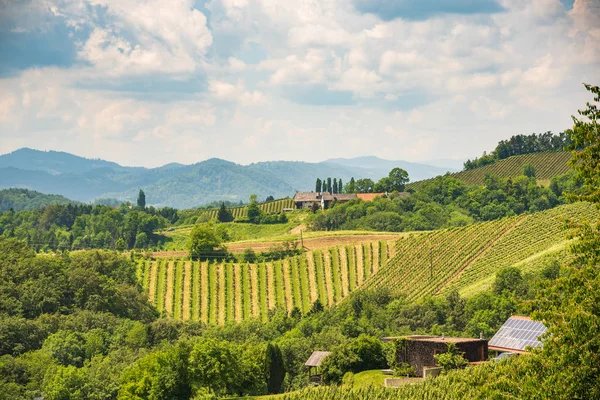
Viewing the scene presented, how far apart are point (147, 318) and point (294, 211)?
242ft

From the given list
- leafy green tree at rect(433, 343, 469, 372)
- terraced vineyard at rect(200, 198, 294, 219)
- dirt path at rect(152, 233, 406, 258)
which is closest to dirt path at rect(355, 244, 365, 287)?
dirt path at rect(152, 233, 406, 258)

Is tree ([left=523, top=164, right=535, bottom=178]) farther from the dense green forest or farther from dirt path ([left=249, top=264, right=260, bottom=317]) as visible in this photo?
the dense green forest

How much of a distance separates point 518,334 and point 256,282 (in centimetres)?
6186

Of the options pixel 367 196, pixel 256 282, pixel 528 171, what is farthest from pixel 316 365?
Answer: pixel 528 171

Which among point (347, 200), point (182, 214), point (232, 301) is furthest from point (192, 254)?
point (182, 214)

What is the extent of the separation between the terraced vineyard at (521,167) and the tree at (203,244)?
69.2 meters

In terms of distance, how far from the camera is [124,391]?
5403 centimetres

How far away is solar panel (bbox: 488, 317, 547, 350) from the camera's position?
145 ft

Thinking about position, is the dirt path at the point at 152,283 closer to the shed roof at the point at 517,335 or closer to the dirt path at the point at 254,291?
the dirt path at the point at 254,291

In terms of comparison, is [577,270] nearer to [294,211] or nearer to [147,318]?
[147,318]

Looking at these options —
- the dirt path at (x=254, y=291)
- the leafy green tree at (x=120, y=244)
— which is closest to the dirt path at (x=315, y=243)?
the dirt path at (x=254, y=291)

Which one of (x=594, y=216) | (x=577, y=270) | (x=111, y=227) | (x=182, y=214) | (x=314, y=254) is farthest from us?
(x=182, y=214)

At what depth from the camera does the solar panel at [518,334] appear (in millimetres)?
44156

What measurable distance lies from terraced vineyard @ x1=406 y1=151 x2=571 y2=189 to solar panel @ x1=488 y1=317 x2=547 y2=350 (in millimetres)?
121176
